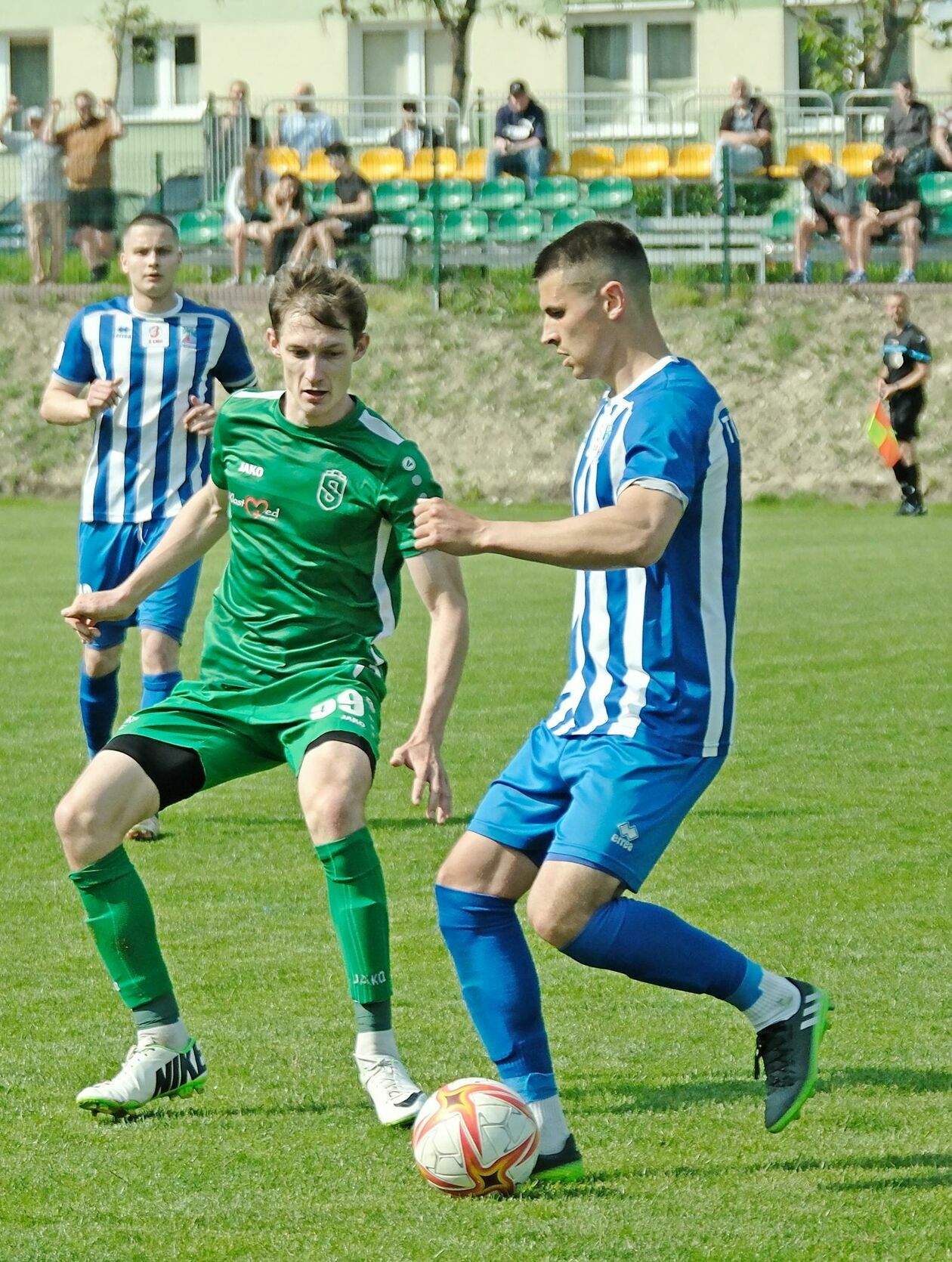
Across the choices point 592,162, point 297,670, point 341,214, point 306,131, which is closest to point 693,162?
point 592,162

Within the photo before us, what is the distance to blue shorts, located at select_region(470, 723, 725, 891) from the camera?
4.19m

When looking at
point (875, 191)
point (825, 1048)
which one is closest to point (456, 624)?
point (825, 1048)

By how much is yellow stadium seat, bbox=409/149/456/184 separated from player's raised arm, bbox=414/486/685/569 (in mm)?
23232

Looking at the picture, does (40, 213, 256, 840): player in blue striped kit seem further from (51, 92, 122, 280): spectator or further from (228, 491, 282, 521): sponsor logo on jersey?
(51, 92, 122, 280): spectator

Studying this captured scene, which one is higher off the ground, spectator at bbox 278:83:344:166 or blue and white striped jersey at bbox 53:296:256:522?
spectator at bbox 278:83:344:166

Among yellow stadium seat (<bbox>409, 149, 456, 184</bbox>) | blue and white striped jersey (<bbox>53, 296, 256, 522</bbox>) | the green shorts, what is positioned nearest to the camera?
the green shorts

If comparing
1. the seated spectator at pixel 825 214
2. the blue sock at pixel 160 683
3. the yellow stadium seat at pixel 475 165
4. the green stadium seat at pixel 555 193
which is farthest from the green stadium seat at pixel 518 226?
the blue sock at pixel 160 683

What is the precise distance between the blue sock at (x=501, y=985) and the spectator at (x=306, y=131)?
2363cm

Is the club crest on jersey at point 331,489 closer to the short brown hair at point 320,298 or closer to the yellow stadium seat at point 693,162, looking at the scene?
the short brown hair at point 320,298

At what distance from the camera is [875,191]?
→ 24219 millimetres

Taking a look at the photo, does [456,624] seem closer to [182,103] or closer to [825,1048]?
[825,1048]

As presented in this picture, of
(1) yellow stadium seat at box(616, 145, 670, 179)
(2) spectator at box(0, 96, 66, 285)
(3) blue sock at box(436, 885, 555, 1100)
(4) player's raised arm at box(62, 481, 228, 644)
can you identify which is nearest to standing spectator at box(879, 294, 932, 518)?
(1) yellow stadium seat at box(616, 145, 670, 179)

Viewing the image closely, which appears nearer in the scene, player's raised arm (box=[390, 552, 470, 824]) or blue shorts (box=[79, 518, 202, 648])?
player's raised arm (box=[390, 552, 470, 824])

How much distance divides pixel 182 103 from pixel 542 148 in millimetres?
11592
